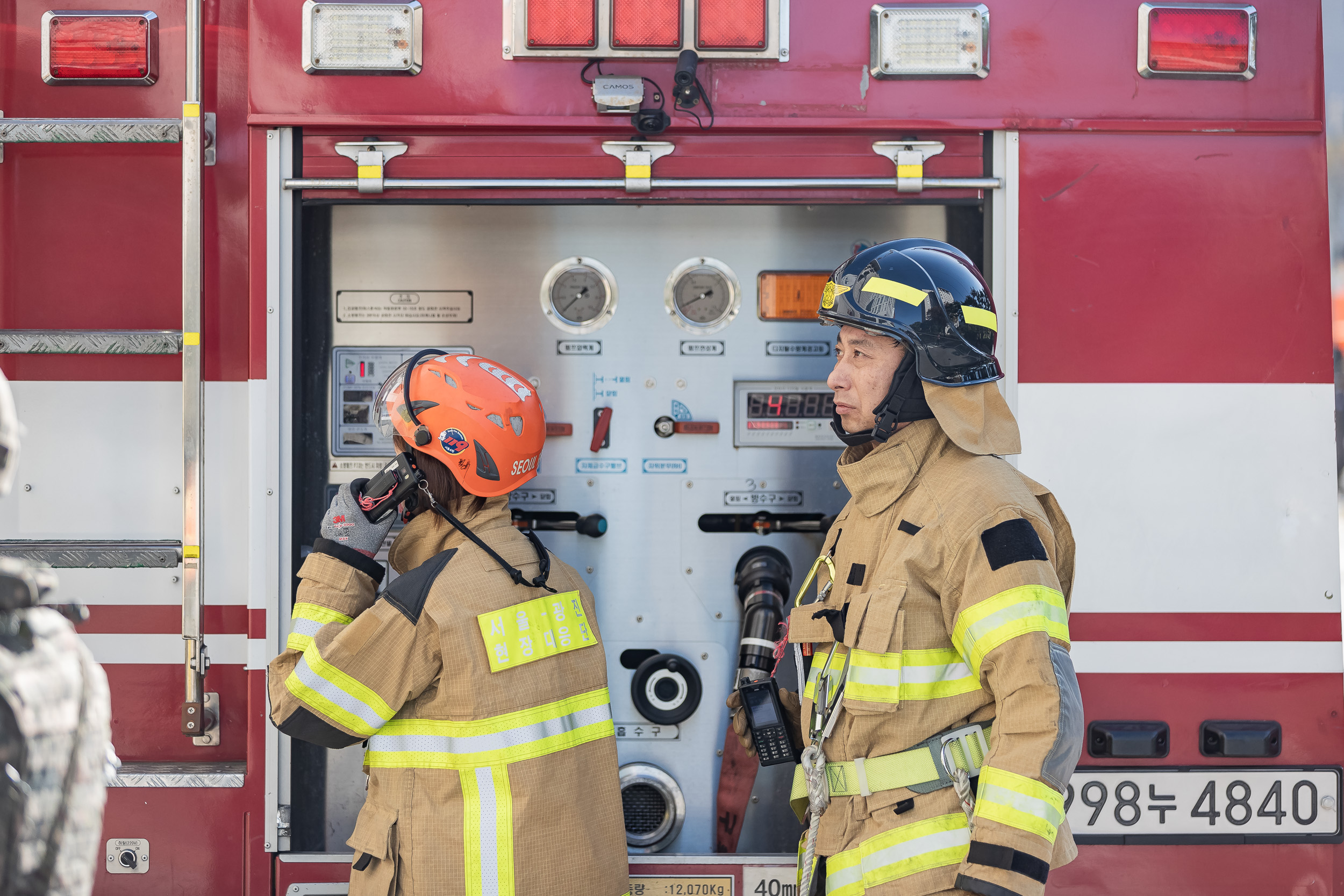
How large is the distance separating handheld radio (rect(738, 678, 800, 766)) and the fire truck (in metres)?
0.49

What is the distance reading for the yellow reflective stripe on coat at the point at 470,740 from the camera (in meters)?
2.00

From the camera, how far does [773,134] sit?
8.31 ft

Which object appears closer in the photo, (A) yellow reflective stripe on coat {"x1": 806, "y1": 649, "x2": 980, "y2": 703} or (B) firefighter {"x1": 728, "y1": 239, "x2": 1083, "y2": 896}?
(B) firefighter {"x1": 728, "y1": 239, "x2": 1083, "y2": 896}

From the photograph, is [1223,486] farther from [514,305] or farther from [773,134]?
[514,305]

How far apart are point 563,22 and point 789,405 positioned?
1156 mm

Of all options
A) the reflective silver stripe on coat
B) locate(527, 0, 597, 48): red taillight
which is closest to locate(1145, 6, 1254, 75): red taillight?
locate(527, 0, 597, 48): red taillight

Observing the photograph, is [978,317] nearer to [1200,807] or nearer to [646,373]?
[646,373]

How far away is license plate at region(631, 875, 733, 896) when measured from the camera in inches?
98.8

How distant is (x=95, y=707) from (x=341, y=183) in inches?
61.2

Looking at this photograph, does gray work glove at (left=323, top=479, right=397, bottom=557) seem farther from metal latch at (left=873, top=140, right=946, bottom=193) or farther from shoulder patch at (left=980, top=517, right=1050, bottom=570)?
metal latch at (left=873, top=140, right=946, bottom=193)

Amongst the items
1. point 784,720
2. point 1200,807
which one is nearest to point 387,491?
point 784,720

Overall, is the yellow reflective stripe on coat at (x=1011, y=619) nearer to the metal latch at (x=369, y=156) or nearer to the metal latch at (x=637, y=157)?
the metal latch at (x=637, y=157)

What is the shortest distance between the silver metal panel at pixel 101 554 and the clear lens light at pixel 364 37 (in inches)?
49.8

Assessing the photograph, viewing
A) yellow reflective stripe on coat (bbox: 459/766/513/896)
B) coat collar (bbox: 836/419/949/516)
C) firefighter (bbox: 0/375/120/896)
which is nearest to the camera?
firefighter (bbox: 0/375/120/896)
